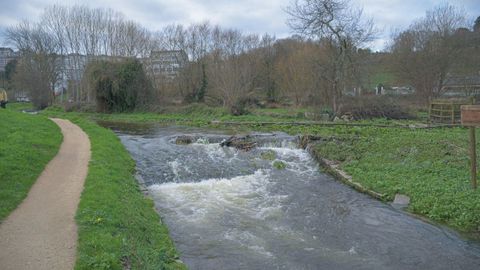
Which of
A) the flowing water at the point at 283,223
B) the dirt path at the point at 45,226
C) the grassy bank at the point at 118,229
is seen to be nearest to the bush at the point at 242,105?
the flowing water at the point at 283,223

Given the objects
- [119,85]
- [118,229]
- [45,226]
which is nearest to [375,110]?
[119,85]

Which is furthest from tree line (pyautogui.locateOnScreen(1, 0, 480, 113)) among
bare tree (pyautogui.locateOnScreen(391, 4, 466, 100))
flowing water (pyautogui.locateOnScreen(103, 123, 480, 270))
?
flowing water (pyautogui.locateOnScreen(103, 123, 480, 270))

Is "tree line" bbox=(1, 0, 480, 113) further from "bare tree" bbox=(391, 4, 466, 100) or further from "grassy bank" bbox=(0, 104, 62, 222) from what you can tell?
"grassy bank" bbox=(0, 104, 62, 222)

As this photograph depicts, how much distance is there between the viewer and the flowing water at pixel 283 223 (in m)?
7.27

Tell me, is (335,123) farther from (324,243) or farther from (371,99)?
(324,243)

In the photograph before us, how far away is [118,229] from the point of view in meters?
7.15

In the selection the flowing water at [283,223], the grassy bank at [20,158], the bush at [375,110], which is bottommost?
the flowing water at [283,223]

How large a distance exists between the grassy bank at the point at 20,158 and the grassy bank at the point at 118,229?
1.30 metres

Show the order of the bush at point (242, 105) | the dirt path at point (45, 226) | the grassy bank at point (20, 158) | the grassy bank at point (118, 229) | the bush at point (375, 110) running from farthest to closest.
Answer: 1. the bush at point (242, 105)
2. the bush at point (375, 110)
3. the grassy bank at point (20, 158)
4. the grassy bank at point (118, 229)
5. the dirt path at point (45, 226)

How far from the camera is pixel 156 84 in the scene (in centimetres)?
4678

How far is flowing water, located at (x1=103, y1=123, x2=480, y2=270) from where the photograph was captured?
7.27m

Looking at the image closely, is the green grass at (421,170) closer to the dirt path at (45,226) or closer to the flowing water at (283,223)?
the flowing water at (283,223)

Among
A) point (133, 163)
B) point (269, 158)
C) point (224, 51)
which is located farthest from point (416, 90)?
point (133, 163)

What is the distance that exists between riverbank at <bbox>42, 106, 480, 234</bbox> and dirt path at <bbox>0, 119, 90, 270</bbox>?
313 inches
